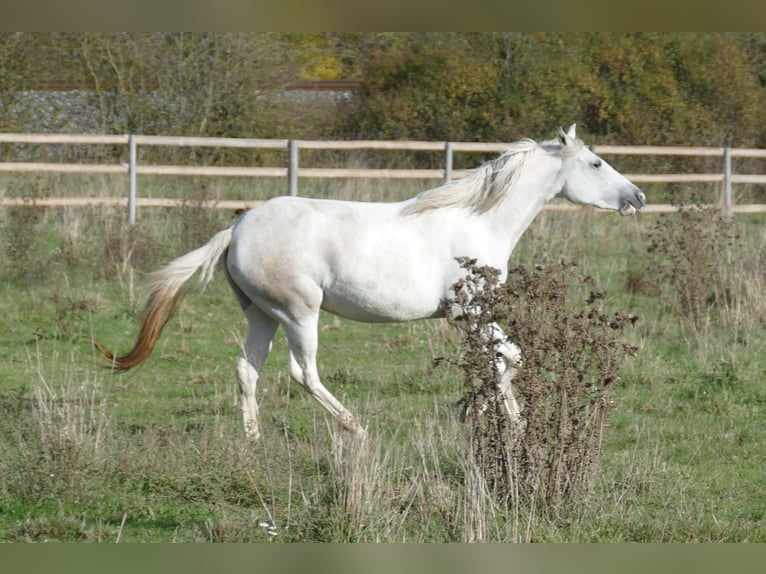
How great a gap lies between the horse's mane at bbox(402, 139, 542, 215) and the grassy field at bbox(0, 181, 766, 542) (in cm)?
134

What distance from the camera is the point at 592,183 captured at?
7.76m

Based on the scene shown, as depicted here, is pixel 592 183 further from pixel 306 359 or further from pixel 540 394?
pixel 540 394

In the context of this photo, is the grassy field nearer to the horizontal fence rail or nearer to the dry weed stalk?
the dry weed stalk

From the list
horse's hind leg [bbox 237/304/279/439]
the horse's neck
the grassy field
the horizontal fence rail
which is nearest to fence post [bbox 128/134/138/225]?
the horizontal fence rail

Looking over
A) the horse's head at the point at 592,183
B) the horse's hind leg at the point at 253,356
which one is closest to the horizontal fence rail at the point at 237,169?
the horse's hind leg at the point at 253,356

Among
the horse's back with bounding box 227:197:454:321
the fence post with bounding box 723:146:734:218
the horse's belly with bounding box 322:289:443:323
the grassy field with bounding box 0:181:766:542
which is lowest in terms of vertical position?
the grassy field with bounding box 0:181:766:542

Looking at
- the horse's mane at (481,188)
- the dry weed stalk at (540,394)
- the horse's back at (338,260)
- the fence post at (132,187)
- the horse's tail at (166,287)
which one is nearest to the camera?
the dry weed stalk at (540,394)

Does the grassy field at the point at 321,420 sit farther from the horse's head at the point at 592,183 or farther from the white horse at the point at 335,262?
the horse's head at the point at 592,183

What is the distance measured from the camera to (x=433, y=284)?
7.23m

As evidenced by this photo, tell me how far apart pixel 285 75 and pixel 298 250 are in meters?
14.4

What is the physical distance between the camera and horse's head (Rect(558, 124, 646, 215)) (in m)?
7.71

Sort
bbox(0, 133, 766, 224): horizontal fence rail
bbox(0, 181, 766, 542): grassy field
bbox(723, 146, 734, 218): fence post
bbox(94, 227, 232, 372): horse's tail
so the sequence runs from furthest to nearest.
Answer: bbox(723, 146, 734, 218): fence post, bbox(0, 133, 766, 224): horizontal fence rail, bbox(94, 227, 232, 372): horse's tail, bbox(0, 181, 766, 542): grassy field

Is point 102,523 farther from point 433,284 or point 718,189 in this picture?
point 718,189

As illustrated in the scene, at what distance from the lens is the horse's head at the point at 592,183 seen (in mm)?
7715
